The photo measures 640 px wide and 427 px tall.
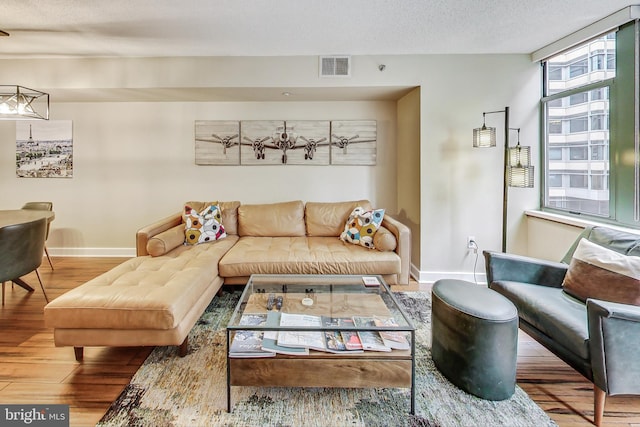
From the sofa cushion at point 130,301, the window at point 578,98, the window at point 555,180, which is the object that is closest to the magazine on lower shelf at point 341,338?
the sofa cushion at point 130,301

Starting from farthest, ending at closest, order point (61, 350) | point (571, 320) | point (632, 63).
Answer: point (632, 63), point (61, 350), point (571, 320)

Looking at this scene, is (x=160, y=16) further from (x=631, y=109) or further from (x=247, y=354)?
(x=631, y=109)

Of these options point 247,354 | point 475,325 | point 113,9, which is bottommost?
point 247,354

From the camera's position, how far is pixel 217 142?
425cm

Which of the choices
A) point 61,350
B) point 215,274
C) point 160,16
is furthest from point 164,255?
point 160,16

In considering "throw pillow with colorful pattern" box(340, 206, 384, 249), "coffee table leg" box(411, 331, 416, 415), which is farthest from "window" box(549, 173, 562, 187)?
"coffee table leg" box(411, 331, 416, 415)

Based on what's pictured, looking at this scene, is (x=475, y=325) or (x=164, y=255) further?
(x=164, y=255)

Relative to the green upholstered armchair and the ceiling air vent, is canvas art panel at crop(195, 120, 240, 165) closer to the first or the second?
the ceiling air vent

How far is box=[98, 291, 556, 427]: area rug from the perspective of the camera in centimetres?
158

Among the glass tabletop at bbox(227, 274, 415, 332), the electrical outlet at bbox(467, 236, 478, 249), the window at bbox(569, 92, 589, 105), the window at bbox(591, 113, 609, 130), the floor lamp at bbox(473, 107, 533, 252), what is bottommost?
the glass tabletop at bbox(227, 274, 415, 332)

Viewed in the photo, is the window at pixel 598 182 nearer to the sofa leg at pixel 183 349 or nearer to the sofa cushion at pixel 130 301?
the sofa cushion at pixel 130 301

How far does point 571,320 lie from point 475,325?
58 cm

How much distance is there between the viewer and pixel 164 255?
2.96 metres

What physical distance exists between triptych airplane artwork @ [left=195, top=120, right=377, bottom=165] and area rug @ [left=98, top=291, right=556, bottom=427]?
2820 mm
